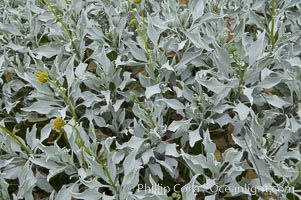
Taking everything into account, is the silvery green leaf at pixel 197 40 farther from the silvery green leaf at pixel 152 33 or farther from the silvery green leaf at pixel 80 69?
the silvery green leaf at pixel 80 69

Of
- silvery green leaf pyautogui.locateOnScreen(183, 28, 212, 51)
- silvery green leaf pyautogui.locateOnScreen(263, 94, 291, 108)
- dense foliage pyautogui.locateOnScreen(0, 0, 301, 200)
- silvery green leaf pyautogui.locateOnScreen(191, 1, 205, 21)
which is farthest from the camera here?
silvery green leaf pyautogui.locateOnScreen(191, 1, 205, 21)

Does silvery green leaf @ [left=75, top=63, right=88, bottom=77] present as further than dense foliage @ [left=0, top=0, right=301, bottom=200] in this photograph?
Yes

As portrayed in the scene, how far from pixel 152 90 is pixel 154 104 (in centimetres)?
5

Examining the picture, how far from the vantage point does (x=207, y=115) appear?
1.66m

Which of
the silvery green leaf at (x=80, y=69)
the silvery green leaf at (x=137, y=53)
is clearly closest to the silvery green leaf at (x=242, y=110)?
the silvery green leaf at (x=137, y=53)

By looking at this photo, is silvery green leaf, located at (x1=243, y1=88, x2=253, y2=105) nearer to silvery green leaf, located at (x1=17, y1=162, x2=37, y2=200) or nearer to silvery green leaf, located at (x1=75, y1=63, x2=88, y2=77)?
silvery green leaf, located at (x1=75, y1=63, x2=88, y2=77)

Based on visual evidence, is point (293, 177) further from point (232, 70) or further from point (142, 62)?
point (142, 62)

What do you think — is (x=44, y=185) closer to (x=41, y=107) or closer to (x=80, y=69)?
(x=41, y=107)

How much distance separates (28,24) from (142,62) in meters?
0.53

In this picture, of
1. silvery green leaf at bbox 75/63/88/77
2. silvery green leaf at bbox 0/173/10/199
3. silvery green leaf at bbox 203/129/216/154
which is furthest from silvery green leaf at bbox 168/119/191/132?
silvery green leaf at bbox 0/173/10/199

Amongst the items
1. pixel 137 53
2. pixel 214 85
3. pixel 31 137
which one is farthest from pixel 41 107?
pixel 214 85

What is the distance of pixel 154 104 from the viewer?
1.62 m

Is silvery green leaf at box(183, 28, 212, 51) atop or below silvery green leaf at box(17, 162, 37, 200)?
atop

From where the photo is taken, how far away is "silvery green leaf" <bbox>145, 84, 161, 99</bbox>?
5.28 feet
